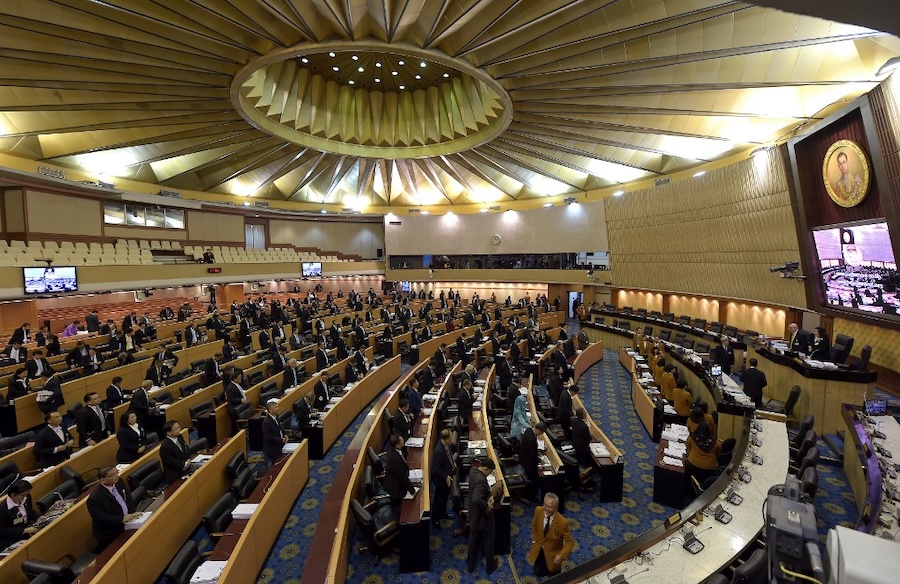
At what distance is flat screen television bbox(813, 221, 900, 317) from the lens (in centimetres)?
807

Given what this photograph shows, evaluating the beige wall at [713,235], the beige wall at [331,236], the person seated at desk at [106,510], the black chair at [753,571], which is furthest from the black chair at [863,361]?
the beige wall at [331,236]

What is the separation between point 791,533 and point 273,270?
A: 2563 cm

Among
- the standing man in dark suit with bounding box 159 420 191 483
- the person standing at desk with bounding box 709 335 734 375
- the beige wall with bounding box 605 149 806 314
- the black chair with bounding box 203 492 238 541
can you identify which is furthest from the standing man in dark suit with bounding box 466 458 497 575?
the beige wall with bounding box 605 149 806 314

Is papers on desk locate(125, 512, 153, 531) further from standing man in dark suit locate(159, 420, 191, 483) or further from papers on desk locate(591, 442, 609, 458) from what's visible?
papers on desk locate(591, 442, 609, 458)

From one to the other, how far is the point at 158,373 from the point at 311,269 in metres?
16.9

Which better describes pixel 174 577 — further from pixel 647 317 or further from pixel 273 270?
pixel 273 270

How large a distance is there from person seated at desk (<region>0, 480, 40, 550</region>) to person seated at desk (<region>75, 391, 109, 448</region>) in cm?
241

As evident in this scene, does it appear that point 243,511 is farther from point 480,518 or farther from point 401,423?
point 401,423

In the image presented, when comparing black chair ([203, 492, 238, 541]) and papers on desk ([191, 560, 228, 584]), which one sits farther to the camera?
black chair ([203, 492, 238, 541])

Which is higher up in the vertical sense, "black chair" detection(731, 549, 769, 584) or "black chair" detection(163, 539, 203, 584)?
"black chair" detection(731, 549, 769, 584)

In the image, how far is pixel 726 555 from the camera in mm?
4008

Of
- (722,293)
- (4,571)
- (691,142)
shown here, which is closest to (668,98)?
(691,142)

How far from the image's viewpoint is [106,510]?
4898 millimetres

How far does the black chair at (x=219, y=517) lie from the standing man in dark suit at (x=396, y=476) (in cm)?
194
